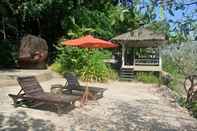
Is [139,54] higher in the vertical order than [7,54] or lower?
lower

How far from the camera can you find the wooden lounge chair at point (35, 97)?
10227 mm

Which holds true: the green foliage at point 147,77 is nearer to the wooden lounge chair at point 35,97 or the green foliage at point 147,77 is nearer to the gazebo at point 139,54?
the gazebo at point 139,54

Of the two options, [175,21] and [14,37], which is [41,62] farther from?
[175,21]

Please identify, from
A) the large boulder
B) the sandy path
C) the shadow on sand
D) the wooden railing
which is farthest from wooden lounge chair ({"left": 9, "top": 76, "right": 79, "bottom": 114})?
the wooden railing

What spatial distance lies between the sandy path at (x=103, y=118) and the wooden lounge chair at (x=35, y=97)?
0.30 m

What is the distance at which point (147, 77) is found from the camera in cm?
2277

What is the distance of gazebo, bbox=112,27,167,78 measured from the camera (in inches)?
961

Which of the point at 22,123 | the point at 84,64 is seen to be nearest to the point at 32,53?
the point at 84,64

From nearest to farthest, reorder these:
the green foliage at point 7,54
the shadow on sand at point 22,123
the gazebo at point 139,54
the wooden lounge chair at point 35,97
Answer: the shadow on sand at point 22,123
the wooden lounge chair at point 35,97
the green foliage at point 7,54
the gazebo at point 139,54

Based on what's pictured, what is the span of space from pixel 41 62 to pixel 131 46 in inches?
347

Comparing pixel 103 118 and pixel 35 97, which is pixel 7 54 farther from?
pixel 103 118

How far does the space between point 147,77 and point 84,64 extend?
4242 millimetres

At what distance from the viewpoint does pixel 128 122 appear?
9867 mm

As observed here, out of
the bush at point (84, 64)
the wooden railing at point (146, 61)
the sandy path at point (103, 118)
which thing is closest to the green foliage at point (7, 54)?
the bush at point (84, 64)
